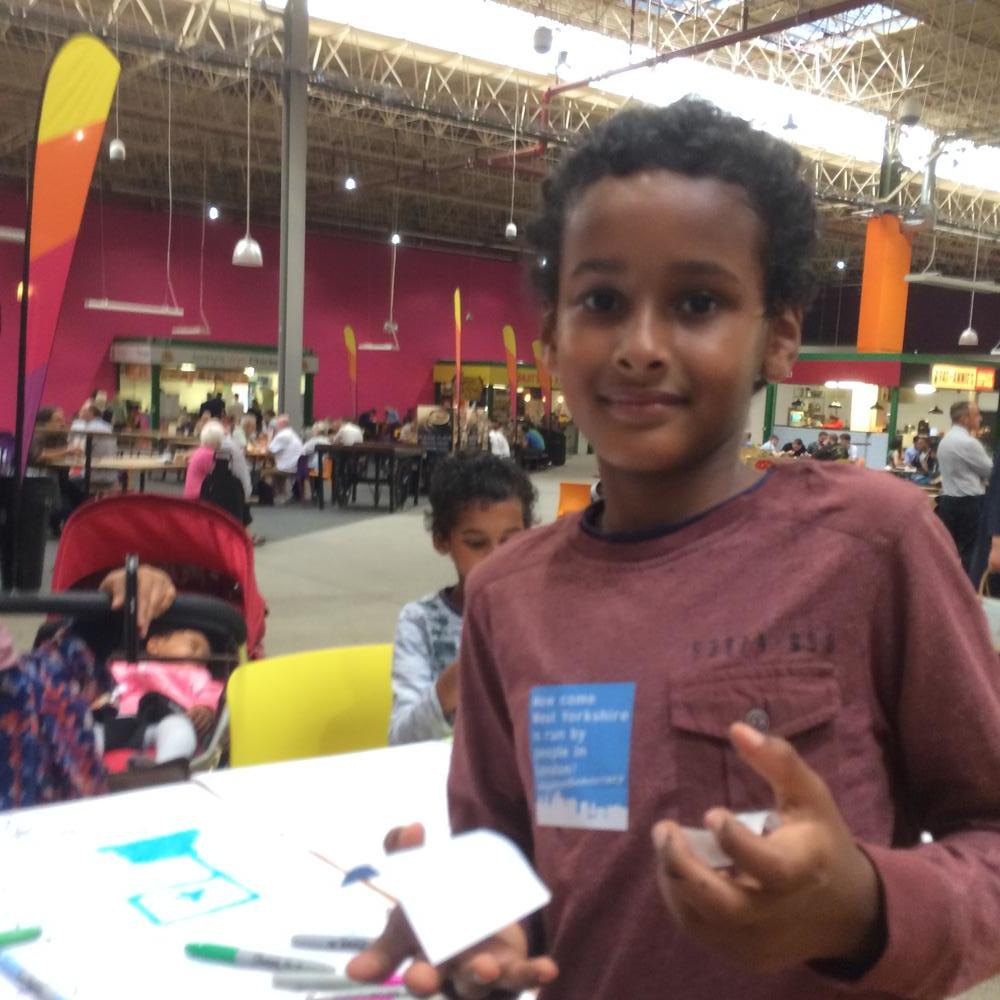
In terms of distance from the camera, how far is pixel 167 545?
3.79 metres

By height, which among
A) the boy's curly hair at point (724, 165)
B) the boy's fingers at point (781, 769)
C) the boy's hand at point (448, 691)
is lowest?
the boy's hand at point (448, 691)

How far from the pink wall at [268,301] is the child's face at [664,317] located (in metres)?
16.8

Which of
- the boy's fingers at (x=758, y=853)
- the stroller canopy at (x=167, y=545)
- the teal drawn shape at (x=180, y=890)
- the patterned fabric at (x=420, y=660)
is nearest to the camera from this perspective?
the boy's fingers at (x=758, y=853)

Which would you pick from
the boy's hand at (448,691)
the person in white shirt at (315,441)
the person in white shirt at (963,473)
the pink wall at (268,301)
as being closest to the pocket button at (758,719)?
the boy's hand at (448,691)

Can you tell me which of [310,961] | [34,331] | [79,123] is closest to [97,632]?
[34,331]

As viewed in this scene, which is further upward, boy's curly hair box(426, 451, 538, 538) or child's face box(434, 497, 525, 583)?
boy's curly hair box(426, 451, 538, 538)

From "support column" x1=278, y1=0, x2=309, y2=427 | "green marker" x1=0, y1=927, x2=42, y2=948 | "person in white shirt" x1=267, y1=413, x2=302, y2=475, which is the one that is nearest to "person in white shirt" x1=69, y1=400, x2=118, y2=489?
"person in white shirt" x1=267, y1=413, x2=302, y2=475

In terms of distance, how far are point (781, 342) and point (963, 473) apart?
7924 mm

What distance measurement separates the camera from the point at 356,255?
22.0m

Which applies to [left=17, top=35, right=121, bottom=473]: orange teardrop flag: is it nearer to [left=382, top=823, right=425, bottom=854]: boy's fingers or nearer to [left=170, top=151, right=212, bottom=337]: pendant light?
[left=382, top=823, right=425, bottom=854]: boy's fingers

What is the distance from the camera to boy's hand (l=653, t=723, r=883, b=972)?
58 centimetres

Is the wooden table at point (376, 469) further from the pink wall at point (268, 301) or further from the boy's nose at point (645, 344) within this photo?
the boy's nose at point (645, 344)

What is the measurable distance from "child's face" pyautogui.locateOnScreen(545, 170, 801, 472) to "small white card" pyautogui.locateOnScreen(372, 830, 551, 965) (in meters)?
0.38

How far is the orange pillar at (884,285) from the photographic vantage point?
699 inches
